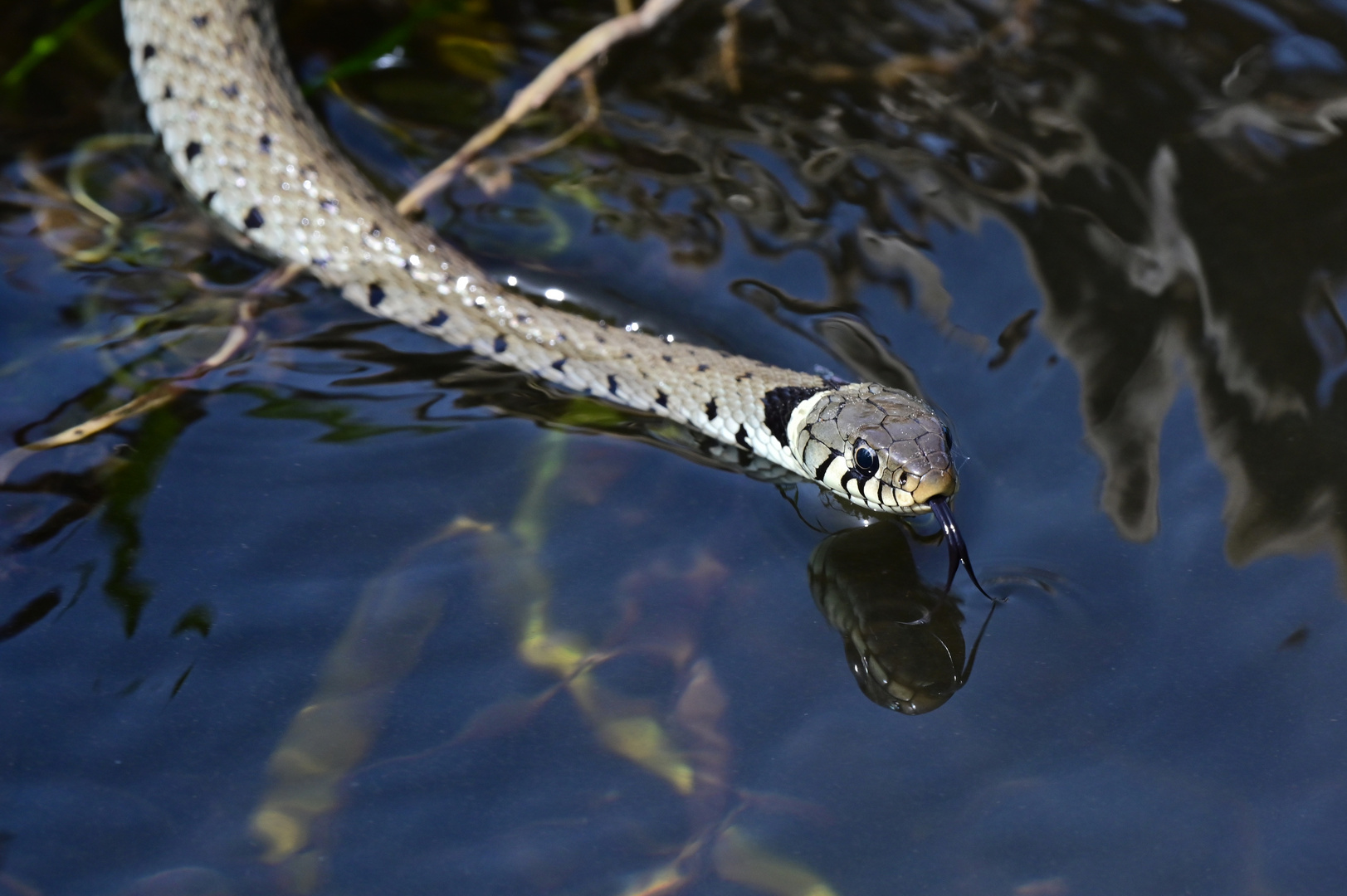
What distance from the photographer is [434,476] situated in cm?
371

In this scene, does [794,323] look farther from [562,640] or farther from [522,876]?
[522,876]

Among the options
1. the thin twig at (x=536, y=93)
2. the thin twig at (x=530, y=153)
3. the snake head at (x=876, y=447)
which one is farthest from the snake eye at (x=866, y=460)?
the thin twig at (x=536, y=93)

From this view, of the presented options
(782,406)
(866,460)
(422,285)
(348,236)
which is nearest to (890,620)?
(866,460)

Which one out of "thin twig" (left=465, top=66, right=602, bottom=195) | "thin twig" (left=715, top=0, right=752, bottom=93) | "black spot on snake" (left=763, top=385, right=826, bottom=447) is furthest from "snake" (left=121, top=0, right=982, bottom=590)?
"thin twig" (left=715, top=0, right=752, bottom=93)

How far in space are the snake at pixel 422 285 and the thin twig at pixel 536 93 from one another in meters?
0.19

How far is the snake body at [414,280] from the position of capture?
376cm

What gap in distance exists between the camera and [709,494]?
3.74 m

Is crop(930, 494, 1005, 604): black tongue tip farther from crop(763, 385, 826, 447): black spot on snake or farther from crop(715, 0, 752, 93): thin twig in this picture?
crop(715, 0, 752, 93): thin twig

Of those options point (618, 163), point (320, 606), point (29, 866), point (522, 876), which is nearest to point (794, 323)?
point (618, 163)

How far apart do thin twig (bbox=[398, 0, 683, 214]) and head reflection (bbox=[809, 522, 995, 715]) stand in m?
2.05

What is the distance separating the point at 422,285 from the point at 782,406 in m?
1.28

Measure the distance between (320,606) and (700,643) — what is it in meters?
1.01

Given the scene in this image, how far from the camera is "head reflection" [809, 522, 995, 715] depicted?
323 centimetres

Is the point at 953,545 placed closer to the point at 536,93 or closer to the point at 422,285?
the point at 422,285
